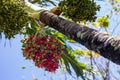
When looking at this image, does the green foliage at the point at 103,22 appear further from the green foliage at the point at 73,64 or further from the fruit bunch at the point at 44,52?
the fruit bunch at the point at 44,52

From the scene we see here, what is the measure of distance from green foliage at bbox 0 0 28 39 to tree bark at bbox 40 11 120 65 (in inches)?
15.2

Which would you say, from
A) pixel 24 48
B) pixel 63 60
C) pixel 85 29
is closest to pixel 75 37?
pixel 85 29

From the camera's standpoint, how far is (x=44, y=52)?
16.6 ft

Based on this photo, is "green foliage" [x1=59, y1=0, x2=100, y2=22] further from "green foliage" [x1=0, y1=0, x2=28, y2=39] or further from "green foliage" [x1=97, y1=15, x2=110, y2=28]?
"green foliage" [x1=97, y1=15, x2=110, y2=28]

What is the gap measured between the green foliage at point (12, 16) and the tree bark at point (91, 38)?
0.39 m

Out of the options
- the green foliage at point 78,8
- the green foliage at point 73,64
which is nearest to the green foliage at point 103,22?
the green foliage at point 73,64

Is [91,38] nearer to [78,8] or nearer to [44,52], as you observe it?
[78,8]

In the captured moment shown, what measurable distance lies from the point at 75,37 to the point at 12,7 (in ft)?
4.16

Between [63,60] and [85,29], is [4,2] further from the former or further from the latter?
[63,60]

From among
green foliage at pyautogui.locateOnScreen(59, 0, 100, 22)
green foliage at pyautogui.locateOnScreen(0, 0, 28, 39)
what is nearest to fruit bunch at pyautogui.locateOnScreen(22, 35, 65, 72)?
green foliage at pyautogui.locateOnScreen(0, 0, 28, 39)

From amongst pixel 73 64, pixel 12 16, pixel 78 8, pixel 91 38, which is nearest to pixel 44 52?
pixel 12 16

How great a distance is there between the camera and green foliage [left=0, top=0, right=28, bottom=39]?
491cm

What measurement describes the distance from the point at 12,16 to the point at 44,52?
75cm

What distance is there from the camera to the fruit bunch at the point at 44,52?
504 cm
